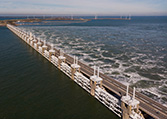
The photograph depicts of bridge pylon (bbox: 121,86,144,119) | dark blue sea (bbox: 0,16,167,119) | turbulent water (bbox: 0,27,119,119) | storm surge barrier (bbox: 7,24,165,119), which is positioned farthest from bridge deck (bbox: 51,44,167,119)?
dark blue sea (bbox: 0,16,167,119)

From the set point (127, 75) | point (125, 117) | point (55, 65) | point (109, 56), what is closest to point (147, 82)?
point (127, 75)

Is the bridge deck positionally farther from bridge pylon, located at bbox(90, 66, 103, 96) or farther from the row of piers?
bridge pylon, located at bbox(90, 66, 103, 96)

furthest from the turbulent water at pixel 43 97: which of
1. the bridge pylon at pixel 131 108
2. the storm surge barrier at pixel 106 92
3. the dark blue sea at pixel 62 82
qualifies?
the bridge pylon at pixel 131 108

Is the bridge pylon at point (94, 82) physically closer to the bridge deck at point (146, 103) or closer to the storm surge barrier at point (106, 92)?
the storm surge barrier at point (106, 92)

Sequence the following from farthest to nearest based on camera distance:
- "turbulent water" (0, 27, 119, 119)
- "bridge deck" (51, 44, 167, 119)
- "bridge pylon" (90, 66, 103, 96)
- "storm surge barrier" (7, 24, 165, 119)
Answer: "bridge pylon" (90, 66, 103, 96) < "turbulent water" (0, 27, 119, 119) < "storm surge barrier" (7, 24, 165, 119) < "bridge deck" (51, 44, 167, 119)

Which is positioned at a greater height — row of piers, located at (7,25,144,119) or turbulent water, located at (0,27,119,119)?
row of piers, located at (7,25,144,119)

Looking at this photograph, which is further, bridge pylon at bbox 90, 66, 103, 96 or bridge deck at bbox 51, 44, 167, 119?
bridge pylon at bbox 90, 66, 103, 96

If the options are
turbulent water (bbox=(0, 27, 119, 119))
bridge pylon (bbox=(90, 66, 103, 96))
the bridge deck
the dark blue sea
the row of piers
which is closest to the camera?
the bridge deck

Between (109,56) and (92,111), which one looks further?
(109,56)

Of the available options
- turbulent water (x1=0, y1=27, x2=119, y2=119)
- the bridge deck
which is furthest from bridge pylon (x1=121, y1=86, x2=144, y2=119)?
turbulent water (x1=0, y1=27, x2=119, y2=119)

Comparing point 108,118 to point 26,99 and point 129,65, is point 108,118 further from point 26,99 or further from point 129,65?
point 129,65

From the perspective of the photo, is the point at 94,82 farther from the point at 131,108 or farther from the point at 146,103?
the point at 146,103
